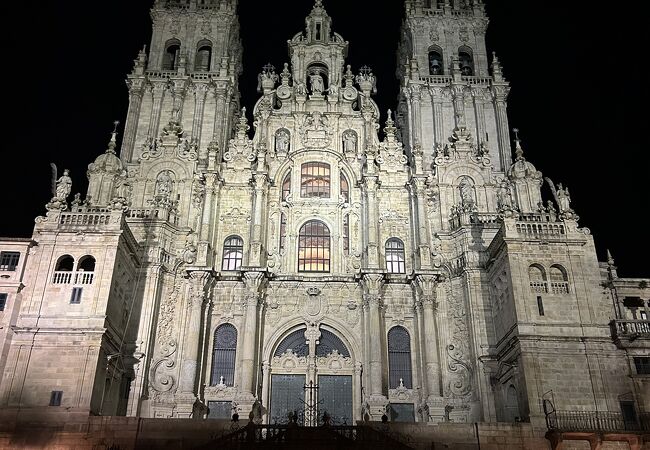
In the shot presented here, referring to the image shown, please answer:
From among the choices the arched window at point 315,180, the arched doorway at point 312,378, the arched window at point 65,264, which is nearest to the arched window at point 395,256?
the arched window at point 315,180

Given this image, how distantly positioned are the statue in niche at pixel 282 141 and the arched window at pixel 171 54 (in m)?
9.18

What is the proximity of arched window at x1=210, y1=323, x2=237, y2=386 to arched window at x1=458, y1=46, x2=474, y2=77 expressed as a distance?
78.5 ft

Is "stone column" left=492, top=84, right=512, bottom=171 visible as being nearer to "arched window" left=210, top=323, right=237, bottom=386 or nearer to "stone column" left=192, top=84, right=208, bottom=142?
"stone column" left=192, top=84, right=208, bottom=142

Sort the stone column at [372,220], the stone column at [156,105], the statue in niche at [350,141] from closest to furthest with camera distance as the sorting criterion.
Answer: the stone column at [372,220] < the stone column at [156,105] < the statue in niche at [350,141]

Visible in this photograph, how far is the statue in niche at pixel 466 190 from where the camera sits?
3731 cm

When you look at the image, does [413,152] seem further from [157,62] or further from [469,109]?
[157,62]

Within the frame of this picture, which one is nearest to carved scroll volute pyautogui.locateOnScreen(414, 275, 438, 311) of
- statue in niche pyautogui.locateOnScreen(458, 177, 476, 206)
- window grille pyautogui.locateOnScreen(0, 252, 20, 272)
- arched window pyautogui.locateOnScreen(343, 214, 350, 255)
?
arched window pyautogui.locateOnScreen(343, 214, 350, 255)

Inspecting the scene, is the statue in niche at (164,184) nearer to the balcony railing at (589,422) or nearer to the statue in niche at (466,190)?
the statue in niche at (466,190)

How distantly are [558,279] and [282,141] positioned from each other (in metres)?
19.5

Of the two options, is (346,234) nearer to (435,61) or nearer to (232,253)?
(232,253)

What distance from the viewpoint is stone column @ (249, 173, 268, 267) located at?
3509 centimetres

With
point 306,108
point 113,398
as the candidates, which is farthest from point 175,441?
point 306,108

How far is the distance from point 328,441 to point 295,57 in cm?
2837

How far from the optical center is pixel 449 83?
41969 mm
